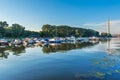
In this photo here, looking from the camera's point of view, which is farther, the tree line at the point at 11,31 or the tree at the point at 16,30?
the tree at the point at 16,30

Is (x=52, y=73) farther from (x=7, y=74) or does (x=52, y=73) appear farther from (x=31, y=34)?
(x=31, y=34)

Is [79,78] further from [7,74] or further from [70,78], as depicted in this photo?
[7,74]

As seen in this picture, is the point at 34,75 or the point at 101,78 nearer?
the point at 101,78

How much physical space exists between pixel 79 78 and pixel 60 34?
134771 millimetres

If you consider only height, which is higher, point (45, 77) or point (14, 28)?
point (14, 28)

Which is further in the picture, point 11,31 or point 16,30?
point 16,30

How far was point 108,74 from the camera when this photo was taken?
16062 millimetres

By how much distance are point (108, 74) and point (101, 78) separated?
1.80m

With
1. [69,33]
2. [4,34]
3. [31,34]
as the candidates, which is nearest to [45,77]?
[4,34]

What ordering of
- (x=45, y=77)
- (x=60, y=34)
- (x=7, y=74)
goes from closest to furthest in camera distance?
1. (x=45, y=77)
2. (x=7, y=74)
3. (x=60, y=34)

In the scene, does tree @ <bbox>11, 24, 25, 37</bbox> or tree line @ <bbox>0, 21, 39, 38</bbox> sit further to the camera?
tree @ <bbox>11, 24, 25, 37</bbox>

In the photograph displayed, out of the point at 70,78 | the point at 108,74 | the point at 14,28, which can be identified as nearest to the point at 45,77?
the point at 70,78

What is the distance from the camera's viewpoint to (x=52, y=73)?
17.1m

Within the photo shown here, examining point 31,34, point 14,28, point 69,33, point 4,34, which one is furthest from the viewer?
point 69,33
